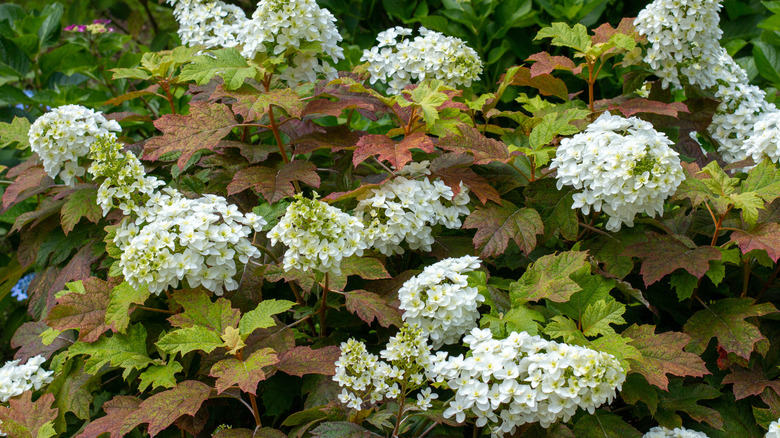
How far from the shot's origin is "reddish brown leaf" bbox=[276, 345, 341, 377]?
176cm

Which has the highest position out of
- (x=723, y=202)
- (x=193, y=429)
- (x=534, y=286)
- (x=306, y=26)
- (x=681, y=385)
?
(x=306, y=26)

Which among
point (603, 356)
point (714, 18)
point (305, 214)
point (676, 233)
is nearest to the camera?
point (603, 356)

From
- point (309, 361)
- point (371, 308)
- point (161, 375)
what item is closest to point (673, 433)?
point (371, 308)

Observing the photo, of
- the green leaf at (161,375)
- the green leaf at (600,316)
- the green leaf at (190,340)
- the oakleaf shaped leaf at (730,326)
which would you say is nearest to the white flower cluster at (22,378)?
the green leaf at (161,375)

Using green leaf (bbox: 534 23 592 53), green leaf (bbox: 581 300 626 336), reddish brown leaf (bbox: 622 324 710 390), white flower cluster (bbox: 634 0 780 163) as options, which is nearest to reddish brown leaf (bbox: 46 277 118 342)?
green leaf (bbox: 581 300 626 336)

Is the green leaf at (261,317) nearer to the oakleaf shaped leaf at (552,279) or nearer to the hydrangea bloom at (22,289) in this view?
the oakleaf shaped leaf at (552,279)

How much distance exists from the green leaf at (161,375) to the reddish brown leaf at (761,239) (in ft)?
5.41

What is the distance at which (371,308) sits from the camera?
1.89 meters

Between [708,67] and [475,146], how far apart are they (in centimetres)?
109

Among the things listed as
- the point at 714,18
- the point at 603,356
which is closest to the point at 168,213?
the point at 603,356

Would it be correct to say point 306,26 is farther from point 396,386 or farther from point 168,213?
point 396,386

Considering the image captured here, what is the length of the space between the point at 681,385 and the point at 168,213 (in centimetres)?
162

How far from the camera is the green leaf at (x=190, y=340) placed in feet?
5.67

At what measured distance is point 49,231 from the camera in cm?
256
